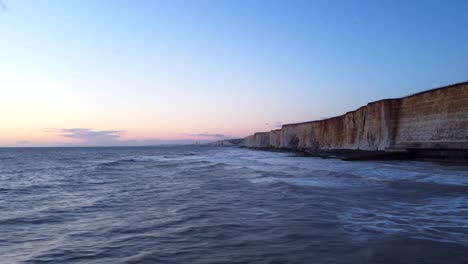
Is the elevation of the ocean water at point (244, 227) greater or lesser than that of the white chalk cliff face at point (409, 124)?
lesser

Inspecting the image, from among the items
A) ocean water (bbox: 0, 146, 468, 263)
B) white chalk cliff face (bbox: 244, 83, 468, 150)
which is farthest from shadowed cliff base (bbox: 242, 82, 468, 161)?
ocean water (bbox: 0, 146, 468, 263)

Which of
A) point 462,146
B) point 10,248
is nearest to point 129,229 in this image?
point 10,248

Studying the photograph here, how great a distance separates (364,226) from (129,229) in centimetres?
433

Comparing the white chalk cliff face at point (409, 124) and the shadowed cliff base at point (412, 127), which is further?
the white chalk cliff face at point (409, 124)

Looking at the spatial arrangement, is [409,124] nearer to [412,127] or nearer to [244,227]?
[412,127]

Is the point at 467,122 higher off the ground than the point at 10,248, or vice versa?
the point at 467,122

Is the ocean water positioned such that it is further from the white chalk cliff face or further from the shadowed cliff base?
the white chalk cliff face

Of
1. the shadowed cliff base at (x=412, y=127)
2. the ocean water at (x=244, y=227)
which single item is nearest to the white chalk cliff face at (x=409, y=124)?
the shadowed cliff base at (x=412, y=127)

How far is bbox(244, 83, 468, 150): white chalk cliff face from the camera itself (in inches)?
1040

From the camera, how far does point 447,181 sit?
46.8 ft

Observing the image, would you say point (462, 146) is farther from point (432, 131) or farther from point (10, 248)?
point (10, 248)

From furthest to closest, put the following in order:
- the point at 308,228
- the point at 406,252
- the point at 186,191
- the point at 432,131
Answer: the point at 432,131 < the point at 186,191 < the point at 308,228 < the point at 406,252

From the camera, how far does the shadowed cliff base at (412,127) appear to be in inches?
1028

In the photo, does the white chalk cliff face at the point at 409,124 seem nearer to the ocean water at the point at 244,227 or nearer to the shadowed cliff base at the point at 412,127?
the shadowed cliff base at the point at 412,127
